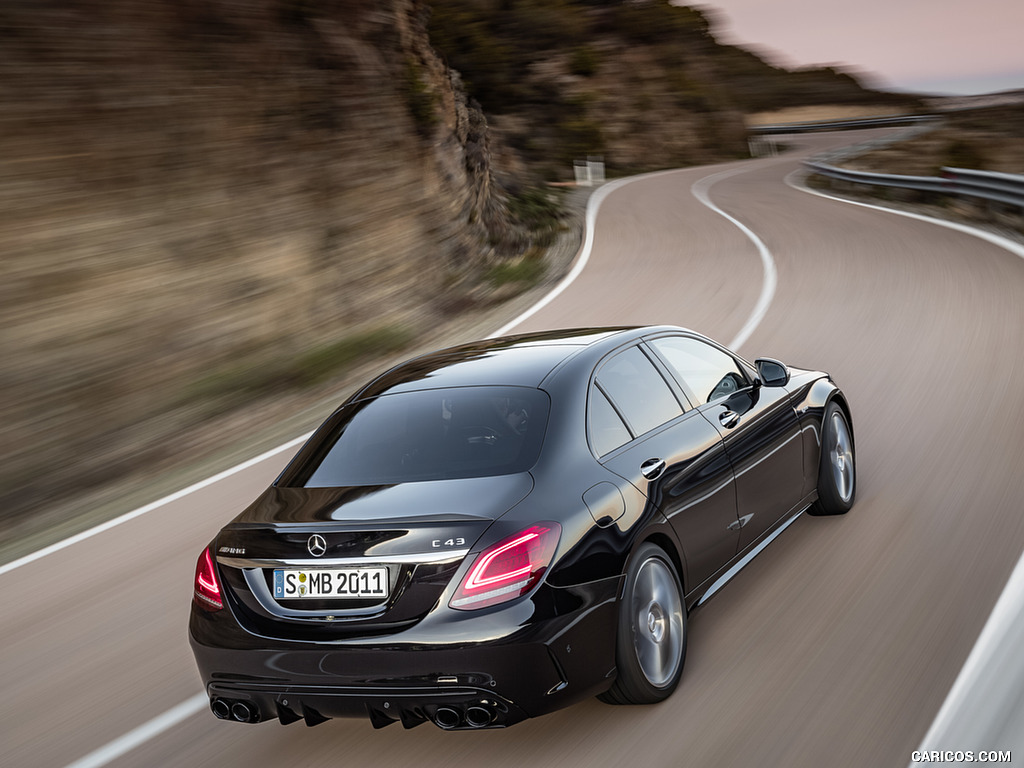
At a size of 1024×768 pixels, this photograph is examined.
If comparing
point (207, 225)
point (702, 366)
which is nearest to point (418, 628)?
point (702, 366)

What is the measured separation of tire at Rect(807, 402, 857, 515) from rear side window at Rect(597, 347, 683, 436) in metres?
1.60

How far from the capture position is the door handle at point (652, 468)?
14.6 feet

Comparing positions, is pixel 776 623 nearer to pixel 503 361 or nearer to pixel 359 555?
pixel 503 361

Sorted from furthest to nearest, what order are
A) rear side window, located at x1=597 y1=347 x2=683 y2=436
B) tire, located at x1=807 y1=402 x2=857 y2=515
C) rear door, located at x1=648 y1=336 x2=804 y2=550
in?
tire, located at x1=807 y1=402 x2=857 y2=515 → rear door, located at x1=648 y1=336 x2=804 y2=550 → rear side window, located at x1=597 y1=347 x2=683 y2=436

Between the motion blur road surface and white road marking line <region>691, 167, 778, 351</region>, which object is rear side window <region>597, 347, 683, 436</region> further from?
white road marking line <region>691, 167, 778, 351</region>

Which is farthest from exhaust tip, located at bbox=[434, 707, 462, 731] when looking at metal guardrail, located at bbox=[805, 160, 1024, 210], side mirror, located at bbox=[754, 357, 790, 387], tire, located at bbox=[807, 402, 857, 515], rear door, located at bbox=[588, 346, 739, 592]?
metal guardrail, located at bbox=[805, 160, 1024, 210]

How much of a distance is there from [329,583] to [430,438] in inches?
33.9

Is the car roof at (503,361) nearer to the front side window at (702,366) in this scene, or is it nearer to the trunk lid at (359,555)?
the front side window at (702,366)

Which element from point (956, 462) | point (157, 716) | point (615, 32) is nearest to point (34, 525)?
point (157, 716)

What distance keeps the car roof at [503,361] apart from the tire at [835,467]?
1.42m

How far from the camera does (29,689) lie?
5.26 metres

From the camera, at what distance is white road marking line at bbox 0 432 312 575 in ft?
24.2

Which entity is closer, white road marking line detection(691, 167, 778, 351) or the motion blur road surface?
the motion blur road surface

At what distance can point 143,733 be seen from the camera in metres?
4.61
